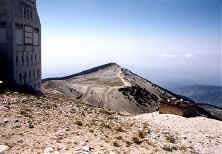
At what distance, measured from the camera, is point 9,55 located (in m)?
49.3

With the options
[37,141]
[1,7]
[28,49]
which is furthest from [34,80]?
[37,141]

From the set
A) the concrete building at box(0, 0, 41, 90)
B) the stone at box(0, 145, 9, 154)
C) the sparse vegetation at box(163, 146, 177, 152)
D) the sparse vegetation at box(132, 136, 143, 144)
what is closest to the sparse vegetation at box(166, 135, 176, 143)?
the sparse vegetation at box(163, 146, 177, 152)

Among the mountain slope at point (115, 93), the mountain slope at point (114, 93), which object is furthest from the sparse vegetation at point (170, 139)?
the mountain slope at point (114, 93)

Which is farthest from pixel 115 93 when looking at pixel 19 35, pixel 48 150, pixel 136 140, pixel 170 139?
pixel 48 150

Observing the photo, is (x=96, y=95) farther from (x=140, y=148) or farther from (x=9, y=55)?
(x=140, y=148)

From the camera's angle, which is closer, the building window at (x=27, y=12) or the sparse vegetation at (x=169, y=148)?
the sparse vegetation at (x=169, y=148)

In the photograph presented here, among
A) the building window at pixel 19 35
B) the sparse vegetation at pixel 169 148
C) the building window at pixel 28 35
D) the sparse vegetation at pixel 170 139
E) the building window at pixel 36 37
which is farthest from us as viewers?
the building window at pixel 36 37

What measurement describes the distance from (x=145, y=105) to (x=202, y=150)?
50022mm

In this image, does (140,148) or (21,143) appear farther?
(140,148)

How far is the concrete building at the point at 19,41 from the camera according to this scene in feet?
160

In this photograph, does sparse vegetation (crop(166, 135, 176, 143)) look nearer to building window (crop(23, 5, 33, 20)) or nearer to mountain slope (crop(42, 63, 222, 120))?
mountain slope (crop(42, 63, 222, 120))

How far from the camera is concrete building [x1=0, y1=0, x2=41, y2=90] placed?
48.8 meters

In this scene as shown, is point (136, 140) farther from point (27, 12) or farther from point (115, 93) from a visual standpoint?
point (115, 93)

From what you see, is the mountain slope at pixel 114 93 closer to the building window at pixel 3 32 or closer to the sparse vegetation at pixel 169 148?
the building window at pixel 3 32
